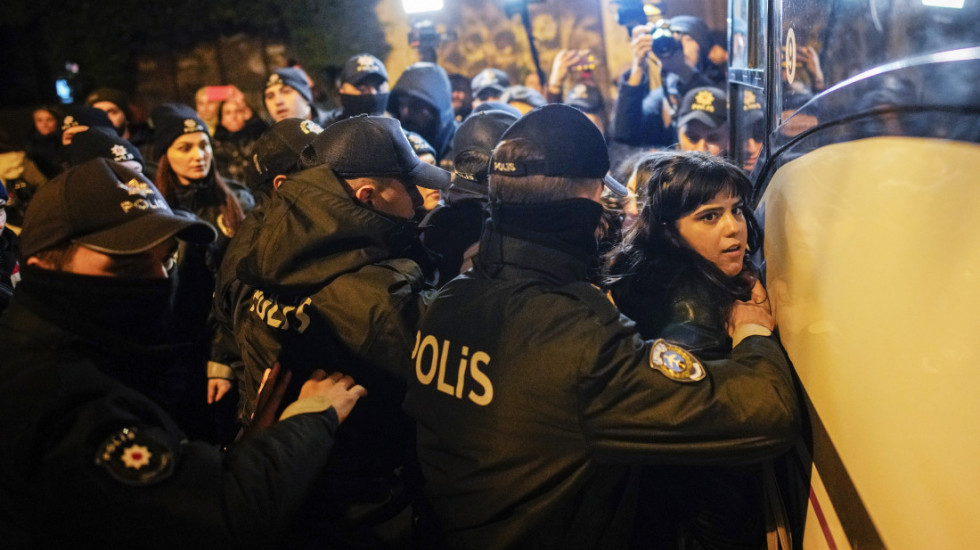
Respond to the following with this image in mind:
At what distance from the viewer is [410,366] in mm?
1926

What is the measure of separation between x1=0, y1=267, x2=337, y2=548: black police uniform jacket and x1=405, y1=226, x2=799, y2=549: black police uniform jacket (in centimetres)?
42

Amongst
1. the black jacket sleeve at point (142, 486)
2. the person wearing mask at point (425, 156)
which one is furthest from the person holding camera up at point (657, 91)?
the black jacket sleeve at point (142, 486)

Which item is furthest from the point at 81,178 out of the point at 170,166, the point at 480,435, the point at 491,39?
the point at 491,39

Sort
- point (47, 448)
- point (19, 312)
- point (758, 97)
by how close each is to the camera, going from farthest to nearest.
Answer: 1. point (758, 97)
2. point (19, 312)
3. point (47, 448)

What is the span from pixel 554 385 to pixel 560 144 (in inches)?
23.9

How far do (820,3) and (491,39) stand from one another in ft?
27.2

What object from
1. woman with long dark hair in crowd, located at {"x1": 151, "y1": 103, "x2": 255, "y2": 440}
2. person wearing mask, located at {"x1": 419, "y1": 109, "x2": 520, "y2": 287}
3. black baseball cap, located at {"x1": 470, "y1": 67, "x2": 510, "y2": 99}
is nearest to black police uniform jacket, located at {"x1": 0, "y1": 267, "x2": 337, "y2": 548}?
person wearing mask, located at {"x1": 419, "y1": 109, "x2": 520, "y2": 287}

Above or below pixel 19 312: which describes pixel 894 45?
above

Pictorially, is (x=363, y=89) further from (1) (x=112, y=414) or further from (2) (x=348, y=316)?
(1) (x=112, y=414)

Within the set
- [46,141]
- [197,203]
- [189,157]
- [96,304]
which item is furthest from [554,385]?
[46,141]

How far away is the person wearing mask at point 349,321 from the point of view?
209cm

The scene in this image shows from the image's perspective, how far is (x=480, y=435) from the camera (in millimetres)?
1693

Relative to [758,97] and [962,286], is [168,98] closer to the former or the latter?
[758,97]

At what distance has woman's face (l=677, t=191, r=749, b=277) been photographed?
1998 millimetres
